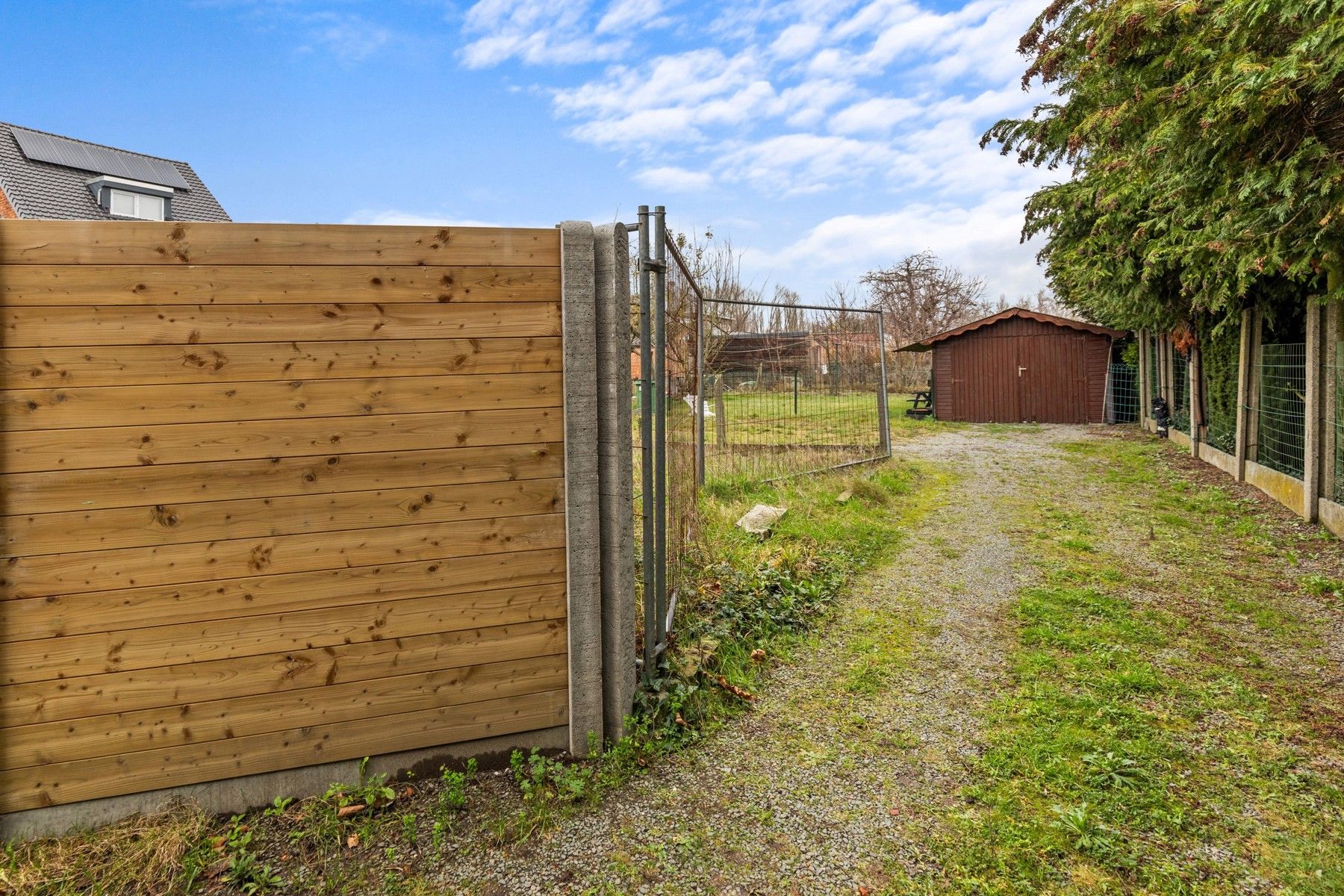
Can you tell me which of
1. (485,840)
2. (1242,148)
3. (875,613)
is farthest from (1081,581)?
(485,840)

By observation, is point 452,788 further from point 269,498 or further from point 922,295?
point 922,295

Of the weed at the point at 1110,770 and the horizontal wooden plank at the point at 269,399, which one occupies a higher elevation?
the horizontal wooden plank at the point at 269,399

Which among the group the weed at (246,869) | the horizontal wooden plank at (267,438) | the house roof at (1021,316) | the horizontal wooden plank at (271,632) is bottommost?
the weed at (246,869)

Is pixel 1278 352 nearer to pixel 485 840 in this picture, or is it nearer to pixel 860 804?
pixel 860 804

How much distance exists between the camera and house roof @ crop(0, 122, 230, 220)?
18312 mm

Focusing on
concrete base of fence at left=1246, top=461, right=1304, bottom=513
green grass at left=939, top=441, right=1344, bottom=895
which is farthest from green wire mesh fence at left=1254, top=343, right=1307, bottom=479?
green grass at left=939, top=441, right=1344, bottom=895

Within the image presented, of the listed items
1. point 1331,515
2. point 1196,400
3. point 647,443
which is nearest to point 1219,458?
point 1196,400

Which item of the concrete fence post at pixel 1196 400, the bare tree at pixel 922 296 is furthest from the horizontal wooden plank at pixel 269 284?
the bare tree at pixel 922 296

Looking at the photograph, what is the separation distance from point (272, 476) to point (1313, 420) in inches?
335

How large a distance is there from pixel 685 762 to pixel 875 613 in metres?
2.11

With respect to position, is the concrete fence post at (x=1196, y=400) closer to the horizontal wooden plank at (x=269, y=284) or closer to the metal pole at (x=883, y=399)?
the metal pole at (x=883, y=399)

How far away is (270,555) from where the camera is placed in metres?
2.43

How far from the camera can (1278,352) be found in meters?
7.83

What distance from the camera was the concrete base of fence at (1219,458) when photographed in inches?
349
